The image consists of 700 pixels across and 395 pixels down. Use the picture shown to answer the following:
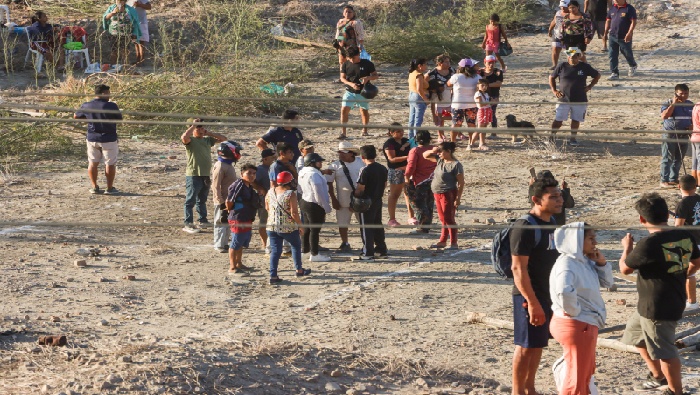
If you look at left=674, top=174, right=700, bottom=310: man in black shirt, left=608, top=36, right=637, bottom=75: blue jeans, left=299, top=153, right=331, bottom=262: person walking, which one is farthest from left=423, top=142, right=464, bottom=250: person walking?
left=608, top=36, right=637, bottom=75: blue jeans

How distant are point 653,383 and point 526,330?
1.40 metres

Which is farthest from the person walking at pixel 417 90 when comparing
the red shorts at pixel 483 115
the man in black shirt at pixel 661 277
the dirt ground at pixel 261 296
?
the man in black shirt at pixel 661 277

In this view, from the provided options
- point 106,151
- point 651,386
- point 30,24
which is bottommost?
point 651,386

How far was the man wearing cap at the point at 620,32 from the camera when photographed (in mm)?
20078

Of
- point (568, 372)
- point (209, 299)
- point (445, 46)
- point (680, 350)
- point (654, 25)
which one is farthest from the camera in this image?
point (654, 25)

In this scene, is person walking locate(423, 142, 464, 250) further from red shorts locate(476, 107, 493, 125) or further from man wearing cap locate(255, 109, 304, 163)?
red shorts locate(476, 107, 493, 125)

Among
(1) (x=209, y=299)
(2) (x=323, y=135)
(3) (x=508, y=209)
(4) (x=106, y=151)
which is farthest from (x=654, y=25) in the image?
(1) (x=209, y=299)

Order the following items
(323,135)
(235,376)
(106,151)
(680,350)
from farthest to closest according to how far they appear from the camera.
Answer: (323,135)
(106,151)
(680,350)
(235,376)

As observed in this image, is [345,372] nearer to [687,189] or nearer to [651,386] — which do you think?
[651,386]

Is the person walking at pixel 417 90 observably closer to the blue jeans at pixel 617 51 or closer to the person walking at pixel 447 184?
the person walking at pixel 447 184

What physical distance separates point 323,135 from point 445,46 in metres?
5.12

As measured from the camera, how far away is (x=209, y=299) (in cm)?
1114

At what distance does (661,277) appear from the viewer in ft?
26.8

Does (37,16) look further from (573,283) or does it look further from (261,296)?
(573,283)
